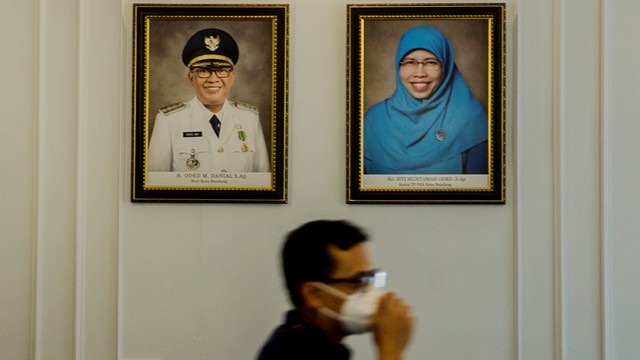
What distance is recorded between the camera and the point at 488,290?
3.52 meters

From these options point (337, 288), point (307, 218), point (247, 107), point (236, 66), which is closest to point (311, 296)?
point (337, 288)

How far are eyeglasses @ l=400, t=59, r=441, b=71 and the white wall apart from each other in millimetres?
298

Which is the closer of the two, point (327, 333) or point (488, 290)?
point (327, 333)

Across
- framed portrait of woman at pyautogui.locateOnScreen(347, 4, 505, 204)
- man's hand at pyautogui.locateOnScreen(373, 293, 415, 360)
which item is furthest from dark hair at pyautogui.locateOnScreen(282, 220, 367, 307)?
framed portrait of woman at pyautogui.locateOnScreen(347, 4, 505, 204)

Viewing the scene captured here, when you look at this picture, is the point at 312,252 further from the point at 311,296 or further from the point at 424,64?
the point at 424,64

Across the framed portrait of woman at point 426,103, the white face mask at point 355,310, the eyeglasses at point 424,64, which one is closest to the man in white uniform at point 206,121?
the framed portrait of woman at point 426,103

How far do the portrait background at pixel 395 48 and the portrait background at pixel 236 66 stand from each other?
0.45 meters

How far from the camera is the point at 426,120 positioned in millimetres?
3523

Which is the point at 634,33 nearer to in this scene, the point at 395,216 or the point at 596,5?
the point at 596,5

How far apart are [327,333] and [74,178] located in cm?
180

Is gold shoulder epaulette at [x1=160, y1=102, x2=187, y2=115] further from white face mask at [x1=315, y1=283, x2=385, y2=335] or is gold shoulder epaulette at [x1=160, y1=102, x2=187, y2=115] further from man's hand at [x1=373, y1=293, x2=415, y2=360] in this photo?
man's hand at [x1=373, y1=293, x2=415, y2=360]

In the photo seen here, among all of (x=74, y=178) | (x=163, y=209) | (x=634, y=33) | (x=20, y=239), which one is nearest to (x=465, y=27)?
(x=634, y=33)

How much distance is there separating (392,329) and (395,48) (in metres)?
1.67

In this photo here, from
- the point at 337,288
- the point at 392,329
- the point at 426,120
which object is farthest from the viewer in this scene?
the point at 426,120
